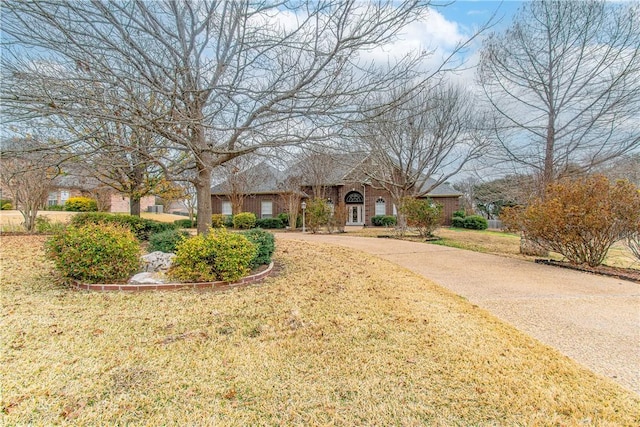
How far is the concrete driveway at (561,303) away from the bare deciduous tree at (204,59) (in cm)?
390

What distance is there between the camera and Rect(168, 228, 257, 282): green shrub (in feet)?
18.1

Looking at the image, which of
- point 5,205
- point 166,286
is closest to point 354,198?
point 166,286

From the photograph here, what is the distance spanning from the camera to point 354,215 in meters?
26.6

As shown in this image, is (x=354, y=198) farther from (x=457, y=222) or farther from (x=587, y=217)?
(x=587, y=217)

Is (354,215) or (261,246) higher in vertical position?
(354,215)

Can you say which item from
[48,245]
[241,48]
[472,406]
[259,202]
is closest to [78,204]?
[259,202]

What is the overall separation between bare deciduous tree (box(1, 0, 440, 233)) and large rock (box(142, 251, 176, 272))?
7.08 ft

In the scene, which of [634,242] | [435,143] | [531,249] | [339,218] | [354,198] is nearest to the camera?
[634,242]

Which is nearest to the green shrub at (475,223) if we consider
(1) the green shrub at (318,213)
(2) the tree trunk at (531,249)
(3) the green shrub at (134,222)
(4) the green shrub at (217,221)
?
(1) the green shrub at (318,213)

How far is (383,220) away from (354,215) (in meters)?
2.69

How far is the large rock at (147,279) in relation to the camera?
545 cm

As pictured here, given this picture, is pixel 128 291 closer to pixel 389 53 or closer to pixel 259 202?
pixel 389 53

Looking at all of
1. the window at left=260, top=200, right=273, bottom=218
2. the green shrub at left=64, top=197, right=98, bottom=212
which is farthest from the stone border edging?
the green shrub at left=64, top=197, right=98, bottom=212

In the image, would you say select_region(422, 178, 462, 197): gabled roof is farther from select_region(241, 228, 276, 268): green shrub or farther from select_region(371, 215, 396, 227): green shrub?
select_region(241, 228, 276, 268): green shrub
